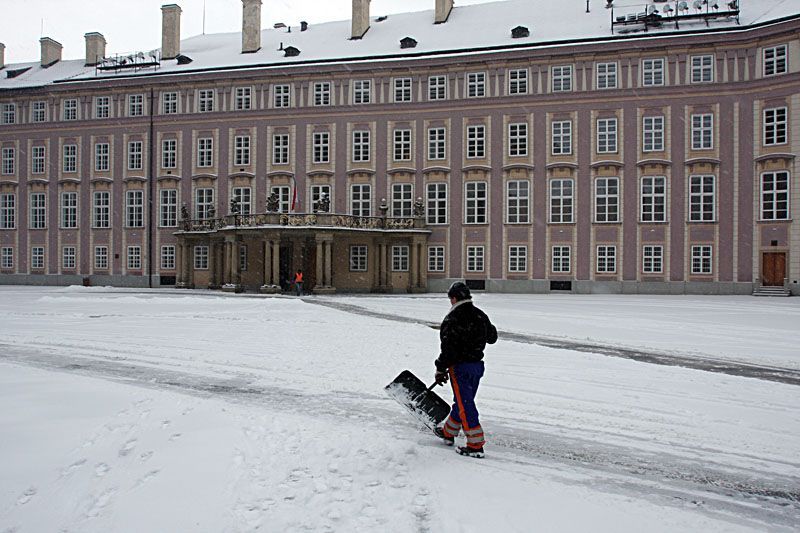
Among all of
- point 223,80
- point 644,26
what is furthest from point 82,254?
point 644,26

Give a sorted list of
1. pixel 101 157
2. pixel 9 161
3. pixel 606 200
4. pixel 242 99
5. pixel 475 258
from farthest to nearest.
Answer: pixel 9 161, pixel 101 157, pixel 242 99, pixel 475 258, pixel 606 200

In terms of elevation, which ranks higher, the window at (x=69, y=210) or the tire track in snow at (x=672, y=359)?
the window at (x=69, y=210)

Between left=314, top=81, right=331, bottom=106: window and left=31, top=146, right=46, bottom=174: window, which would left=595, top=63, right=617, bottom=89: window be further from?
left=31, top=146, right=46, bottom=174: window

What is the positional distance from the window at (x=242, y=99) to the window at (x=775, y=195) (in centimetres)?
3488

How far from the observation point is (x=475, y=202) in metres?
40.7

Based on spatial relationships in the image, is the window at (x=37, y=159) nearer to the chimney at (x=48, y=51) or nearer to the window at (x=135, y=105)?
the window at (x=135, y=105)

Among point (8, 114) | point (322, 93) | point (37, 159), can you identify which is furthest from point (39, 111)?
point (322, 93)

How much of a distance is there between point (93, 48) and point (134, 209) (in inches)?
640

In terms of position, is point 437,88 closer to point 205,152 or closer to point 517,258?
point 517,258

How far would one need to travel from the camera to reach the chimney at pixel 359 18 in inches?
1833

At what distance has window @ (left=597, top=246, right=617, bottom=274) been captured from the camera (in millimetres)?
38312

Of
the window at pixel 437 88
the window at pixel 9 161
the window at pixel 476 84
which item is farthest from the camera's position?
the window at pixel 9 161

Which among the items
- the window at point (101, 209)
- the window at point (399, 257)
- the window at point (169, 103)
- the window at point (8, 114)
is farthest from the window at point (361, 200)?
the window at point (8, 114)

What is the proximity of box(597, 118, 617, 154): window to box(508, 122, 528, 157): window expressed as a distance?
467cm
